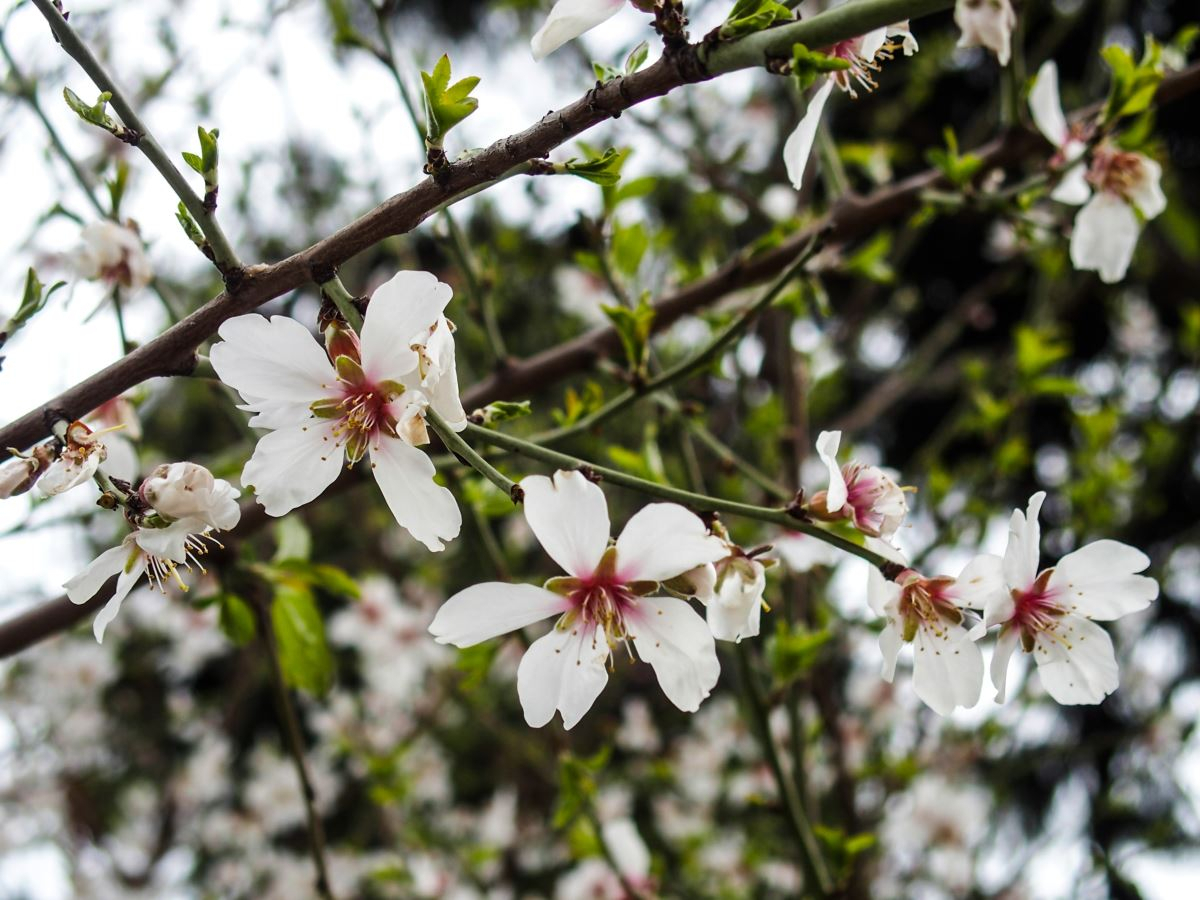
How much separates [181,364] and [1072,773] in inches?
167

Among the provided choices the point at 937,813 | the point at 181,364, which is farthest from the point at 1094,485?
the point at 181,364

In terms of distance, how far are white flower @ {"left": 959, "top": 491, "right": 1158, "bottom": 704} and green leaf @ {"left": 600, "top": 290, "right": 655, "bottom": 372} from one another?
392mm

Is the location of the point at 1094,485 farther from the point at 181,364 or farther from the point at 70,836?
the point at 70,836

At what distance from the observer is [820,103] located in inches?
33.5

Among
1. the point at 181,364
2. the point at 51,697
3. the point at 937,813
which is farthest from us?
the point at 51,697

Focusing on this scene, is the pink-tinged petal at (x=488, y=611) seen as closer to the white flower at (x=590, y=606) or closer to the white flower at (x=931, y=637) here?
the white flower at (x=590, y=606)

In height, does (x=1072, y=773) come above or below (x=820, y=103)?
below

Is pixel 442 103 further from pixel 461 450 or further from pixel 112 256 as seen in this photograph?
pixel 112 256

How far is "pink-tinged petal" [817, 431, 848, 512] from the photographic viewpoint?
0.76 m

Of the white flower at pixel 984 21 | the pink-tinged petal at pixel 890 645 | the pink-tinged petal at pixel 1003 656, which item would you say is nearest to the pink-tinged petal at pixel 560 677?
the pink-tinged petal at pixel 890 645

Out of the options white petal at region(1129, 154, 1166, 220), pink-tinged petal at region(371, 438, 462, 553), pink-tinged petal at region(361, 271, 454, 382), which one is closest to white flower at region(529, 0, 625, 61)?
pink-tinged petal at region(361, 271, 454, 382)

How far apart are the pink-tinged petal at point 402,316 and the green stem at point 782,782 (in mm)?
836

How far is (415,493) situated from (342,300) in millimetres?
154

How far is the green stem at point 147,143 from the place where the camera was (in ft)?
2.27
